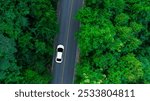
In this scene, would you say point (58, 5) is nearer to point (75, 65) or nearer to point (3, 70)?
point (75, 65)

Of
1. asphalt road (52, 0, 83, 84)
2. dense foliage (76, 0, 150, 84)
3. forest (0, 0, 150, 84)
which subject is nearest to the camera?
forest (0, 0, 150, 84)

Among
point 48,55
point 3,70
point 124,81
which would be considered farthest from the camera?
point 48,55

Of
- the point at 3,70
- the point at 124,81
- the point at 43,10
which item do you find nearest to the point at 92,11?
the point at 43,10

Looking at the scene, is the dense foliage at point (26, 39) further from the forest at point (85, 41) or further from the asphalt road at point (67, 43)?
the asphalt road at point (67, 43)

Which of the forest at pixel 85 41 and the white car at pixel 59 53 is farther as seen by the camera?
the white car at pixel 59 53

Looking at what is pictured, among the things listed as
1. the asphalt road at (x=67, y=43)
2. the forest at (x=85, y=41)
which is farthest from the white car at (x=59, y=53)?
the forest at (x=85, y=41)

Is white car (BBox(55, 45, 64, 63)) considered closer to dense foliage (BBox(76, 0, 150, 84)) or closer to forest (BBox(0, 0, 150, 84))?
forest (BBox(0, 0, 150, 84))

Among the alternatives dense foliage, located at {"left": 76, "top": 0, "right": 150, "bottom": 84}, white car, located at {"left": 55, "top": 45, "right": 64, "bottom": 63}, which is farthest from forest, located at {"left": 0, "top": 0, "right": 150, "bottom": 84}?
white car, located at {"left": 55, "top": 45, "right": 64, "bottom": 63}
